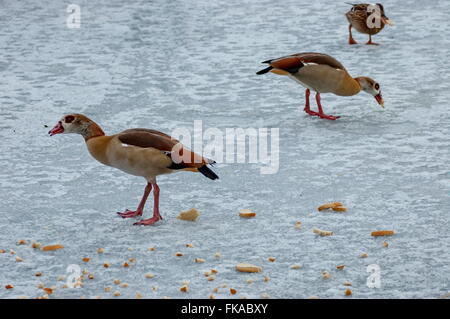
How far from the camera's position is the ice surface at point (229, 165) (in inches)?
217

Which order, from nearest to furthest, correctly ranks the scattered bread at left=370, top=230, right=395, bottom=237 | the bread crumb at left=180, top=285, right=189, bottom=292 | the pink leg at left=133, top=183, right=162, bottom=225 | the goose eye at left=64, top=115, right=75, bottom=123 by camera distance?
the bread crumb at left=180, top=285, right=189, bottom=292, the scattered bread at left=370, top=230, right=395, bottom=237, the pink leg at left=133, top=183, right=162, bottom=225, the goose eye at left=64, top=115, right=75, bottom=123

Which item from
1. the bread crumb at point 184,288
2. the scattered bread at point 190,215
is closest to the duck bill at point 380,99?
the scattered bread at point 190,215

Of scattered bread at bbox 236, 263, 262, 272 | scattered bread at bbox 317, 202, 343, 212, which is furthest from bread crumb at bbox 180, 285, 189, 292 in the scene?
scattered bread at bbox 317, 202, 343, 212

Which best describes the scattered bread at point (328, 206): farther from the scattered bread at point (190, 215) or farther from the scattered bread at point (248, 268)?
the scattered bread at point (248, 268)

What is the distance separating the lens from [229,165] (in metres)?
7.55

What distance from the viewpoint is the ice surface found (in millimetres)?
5516

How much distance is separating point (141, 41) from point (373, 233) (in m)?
6.87

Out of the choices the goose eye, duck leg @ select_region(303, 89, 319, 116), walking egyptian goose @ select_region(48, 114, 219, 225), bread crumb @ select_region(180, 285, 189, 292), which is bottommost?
duck leg @ select_region(303, 89, 319, 116)

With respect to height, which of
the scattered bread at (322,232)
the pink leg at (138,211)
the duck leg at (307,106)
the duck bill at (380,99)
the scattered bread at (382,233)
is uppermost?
the scattered bread at (382,233)

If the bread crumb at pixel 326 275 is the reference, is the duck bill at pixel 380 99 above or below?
below

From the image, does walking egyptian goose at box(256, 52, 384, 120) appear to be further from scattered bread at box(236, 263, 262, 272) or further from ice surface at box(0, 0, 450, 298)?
scattered bread at box(236, 263, 262, 272)

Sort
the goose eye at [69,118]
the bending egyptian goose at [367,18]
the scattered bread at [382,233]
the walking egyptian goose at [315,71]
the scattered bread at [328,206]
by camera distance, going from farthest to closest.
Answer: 1. the bending egyptian goose at [367,18]
2. the walking egyptian goose at [315,71]
3. the scattered bread at [328,206]
4. the goose eye at [69,118]
5. the scattered bread at [382,233]

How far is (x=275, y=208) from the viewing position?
654 cm
